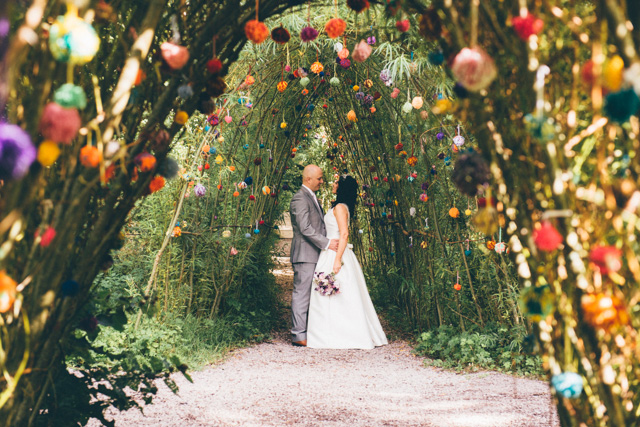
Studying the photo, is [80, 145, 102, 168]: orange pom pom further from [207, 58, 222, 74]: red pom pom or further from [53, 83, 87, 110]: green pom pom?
[207, 58, 222, 74]: red pom pom

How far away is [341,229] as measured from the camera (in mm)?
5320

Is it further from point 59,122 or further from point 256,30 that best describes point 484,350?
point 59,122

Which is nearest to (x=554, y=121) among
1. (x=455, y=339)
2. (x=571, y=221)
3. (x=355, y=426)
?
(x=571, y=221)

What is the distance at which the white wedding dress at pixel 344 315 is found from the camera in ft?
17.1

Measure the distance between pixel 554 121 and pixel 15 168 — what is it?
43.4 inches

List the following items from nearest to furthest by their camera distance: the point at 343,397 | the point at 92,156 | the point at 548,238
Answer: the point at 548,238 < the point at 92,156 < the point at 343,397

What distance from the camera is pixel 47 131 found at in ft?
3.53

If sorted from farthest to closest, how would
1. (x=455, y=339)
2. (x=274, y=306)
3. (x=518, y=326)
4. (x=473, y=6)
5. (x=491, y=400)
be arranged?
1. (x=274, y=306)
2. (x=455, y=339)
3. (x=518, y=326)
4. (x=491, y=400)
5. (x=473, y=6)

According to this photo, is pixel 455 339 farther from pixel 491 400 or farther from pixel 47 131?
pixel 47 131

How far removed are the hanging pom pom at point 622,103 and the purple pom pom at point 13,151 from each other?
1043mm

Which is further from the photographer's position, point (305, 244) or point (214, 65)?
point (305, 244)

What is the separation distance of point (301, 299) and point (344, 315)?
474 millimetres

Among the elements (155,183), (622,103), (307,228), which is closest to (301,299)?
(307,228)

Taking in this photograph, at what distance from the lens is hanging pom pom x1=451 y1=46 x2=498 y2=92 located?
1099 mm
